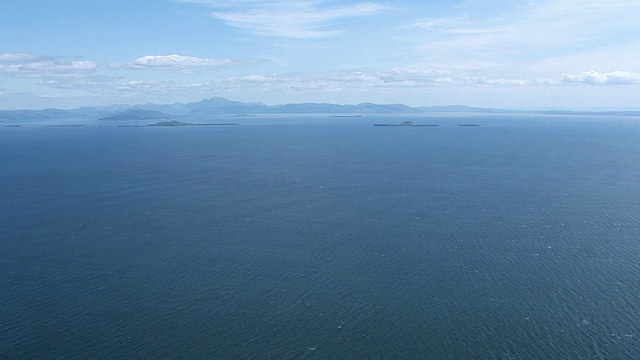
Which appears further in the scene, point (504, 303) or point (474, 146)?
point (474, 146)

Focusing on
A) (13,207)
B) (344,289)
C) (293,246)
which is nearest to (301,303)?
(344,289)

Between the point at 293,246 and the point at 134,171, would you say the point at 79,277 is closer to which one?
the point at 293,246

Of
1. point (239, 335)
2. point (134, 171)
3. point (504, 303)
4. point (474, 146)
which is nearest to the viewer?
point (239, 335)

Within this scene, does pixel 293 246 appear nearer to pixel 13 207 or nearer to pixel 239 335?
pixel 239 335

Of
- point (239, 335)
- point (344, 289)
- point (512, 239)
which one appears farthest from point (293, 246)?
point (512, 239)

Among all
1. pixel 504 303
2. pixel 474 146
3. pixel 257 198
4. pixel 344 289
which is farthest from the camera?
pixel 474 146

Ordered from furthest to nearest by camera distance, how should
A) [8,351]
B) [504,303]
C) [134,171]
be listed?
[134,171] → [504,303] → [8,351]
